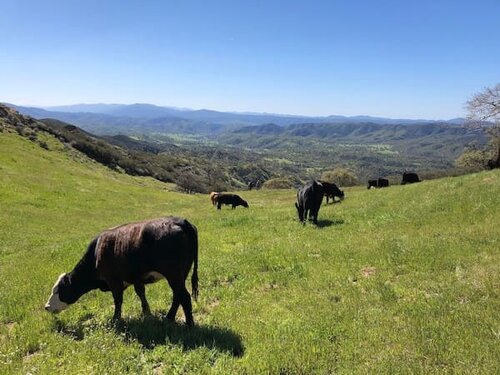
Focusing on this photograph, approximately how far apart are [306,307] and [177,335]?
292 centimetres

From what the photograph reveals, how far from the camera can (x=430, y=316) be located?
334 inches

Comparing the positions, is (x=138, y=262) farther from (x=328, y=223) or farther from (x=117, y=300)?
(x=328, y=223)

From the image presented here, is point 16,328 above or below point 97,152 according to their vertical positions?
above

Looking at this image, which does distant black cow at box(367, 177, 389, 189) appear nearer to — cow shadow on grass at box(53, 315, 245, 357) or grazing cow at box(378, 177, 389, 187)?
grazing cow at box(378, 177, 389, 187)

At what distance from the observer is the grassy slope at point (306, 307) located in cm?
721

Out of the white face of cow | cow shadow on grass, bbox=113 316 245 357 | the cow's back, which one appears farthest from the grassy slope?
the cow's back

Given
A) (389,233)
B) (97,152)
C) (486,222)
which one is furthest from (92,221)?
(97,152)

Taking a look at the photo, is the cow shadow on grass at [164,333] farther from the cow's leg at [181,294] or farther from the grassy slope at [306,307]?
the cow's leg at [181,294]

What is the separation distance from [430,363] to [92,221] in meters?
33.9

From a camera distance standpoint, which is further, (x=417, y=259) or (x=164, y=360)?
(x=417, y=259)

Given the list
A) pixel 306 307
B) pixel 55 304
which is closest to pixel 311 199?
pixel 306 307

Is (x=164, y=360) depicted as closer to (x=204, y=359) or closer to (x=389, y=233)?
(x=204, y=359)

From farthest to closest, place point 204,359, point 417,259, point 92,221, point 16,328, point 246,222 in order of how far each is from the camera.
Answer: point 92,221
point 246,222
point 417,259
point 16,328
point 204,359

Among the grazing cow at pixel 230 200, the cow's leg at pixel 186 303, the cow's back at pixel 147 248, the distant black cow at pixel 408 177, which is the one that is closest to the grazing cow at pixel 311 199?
the cow's back at pixel 147 248
